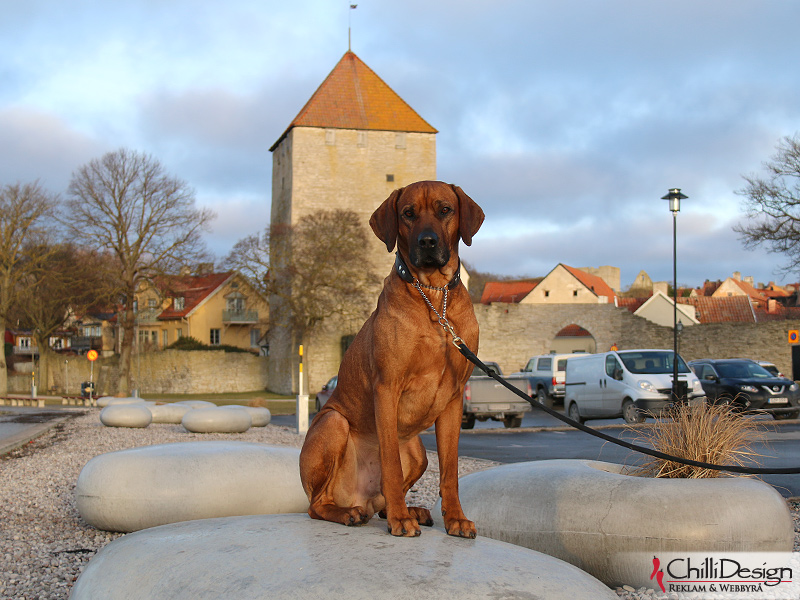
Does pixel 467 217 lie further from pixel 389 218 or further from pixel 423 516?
pixel 423 516

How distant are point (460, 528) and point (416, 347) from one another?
83 cm

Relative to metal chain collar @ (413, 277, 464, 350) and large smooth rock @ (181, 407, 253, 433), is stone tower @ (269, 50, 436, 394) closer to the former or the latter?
large smooth rock @ (181, 407, 253, 433)

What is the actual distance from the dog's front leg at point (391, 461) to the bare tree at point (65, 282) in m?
41.2

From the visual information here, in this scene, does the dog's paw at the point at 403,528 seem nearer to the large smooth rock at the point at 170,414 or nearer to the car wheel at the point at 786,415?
the large smooth rock at the point at 170,414

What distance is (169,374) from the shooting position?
50.4 meters

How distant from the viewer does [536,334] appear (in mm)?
50250

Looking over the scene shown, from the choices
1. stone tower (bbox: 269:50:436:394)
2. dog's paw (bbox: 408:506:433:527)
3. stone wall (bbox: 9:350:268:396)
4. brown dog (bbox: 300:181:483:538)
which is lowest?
stone wall (bbox: 9:350:268:396)

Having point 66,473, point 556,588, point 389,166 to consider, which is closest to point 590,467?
point 556,588

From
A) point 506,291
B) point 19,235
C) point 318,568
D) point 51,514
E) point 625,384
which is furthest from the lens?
point 506,291

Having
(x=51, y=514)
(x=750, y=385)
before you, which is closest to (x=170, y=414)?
(x=51, y=514)

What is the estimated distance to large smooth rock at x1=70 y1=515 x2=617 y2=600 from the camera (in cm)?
289

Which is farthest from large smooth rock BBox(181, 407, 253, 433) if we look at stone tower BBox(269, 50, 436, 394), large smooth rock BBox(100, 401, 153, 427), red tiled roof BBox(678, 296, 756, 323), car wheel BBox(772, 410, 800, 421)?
red tiled roof BBox(678, 296, 756, 323)

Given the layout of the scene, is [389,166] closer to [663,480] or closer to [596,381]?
[596,381]

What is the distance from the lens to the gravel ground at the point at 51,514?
4965 millimetres
